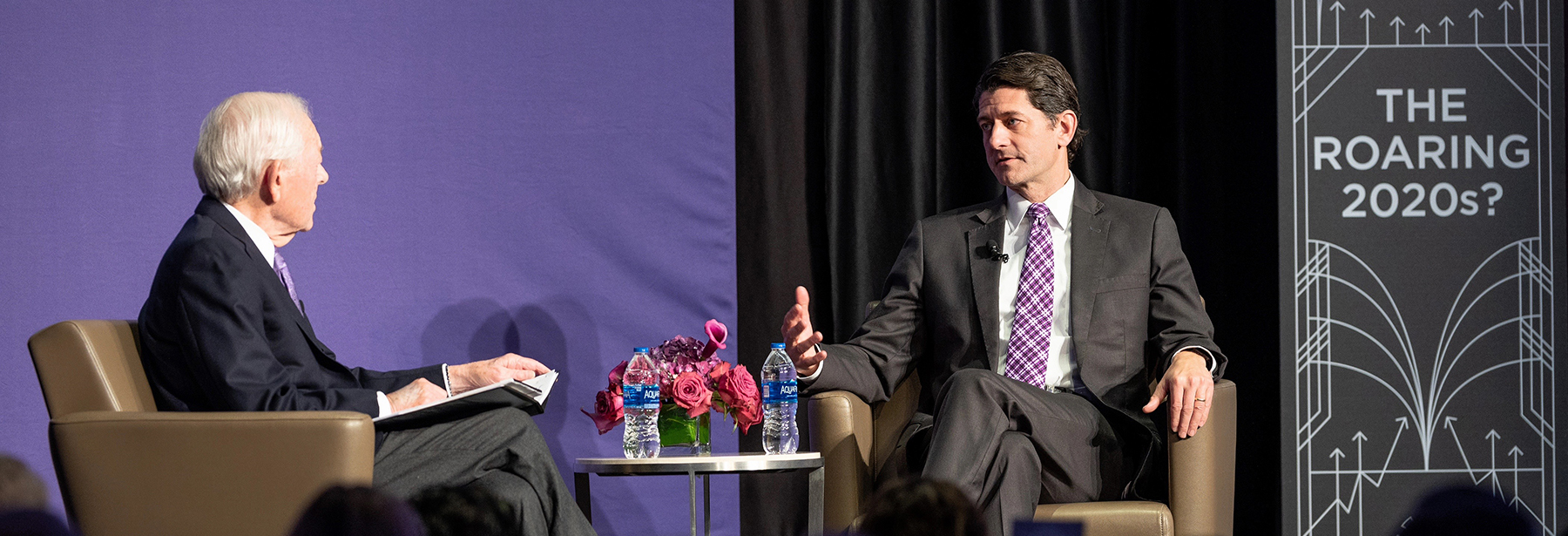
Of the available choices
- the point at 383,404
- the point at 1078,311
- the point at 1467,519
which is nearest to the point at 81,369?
the point at 383,404

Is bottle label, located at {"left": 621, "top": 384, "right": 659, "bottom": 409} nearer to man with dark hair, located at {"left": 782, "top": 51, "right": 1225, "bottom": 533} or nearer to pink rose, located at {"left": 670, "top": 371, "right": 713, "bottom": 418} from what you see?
pink rose, located at {"left": 670, "top": 371, "right": 713, "bottom": 418}

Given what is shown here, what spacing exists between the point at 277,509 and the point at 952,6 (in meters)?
2.42

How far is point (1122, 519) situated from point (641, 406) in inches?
40.1

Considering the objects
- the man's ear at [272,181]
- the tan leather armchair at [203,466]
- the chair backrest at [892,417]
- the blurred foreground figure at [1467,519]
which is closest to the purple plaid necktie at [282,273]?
the man's ear at [272,181]

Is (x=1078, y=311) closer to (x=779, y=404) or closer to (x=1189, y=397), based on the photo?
(x=1189, y=397)

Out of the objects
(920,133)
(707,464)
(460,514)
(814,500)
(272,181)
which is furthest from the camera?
(920,133)

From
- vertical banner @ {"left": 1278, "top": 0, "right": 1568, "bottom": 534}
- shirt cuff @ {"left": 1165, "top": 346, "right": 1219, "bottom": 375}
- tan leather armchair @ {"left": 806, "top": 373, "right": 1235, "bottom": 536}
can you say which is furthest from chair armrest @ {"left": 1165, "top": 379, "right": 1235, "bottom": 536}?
vertical banner @ {"left": 1278, "top": 0, "right": 1568, "bottom": 534}

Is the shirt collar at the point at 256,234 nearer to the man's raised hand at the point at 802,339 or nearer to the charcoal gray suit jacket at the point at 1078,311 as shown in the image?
the man's raised hand at the point at 802,339

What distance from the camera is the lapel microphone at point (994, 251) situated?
2.98m

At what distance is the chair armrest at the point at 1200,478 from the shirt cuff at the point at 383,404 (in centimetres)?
146

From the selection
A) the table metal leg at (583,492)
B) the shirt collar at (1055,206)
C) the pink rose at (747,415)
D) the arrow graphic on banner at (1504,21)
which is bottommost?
the table metal leg at (583,492)

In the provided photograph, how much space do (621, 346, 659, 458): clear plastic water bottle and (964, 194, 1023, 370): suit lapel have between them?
75cm

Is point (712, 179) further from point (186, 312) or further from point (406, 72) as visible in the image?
point (186, 312)

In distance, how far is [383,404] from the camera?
229cm
